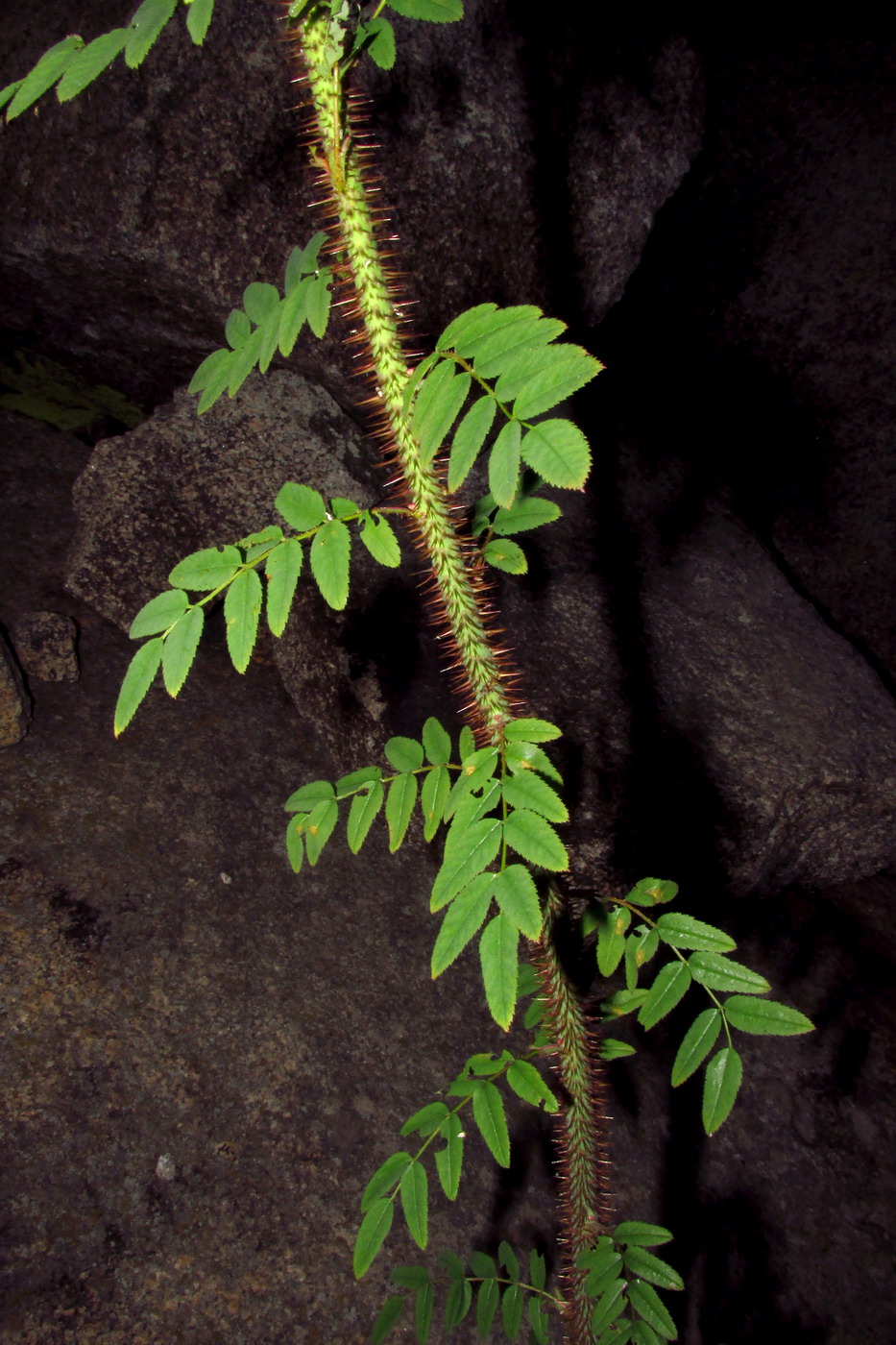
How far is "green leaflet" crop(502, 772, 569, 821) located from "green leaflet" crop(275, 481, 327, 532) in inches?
14.3

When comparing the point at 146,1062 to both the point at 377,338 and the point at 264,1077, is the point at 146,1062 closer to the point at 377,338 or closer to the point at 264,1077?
the point at 264,1077

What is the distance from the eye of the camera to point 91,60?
0.80 metres

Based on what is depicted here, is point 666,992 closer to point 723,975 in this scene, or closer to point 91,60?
point 723,975

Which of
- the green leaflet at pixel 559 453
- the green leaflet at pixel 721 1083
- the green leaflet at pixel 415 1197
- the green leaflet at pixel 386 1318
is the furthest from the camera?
the green leaflet at pixel 386 1318

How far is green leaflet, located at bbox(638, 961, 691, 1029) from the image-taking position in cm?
104

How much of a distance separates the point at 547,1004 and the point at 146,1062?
1.25 metres

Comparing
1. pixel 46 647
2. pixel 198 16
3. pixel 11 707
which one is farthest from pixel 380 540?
pixel 46 647

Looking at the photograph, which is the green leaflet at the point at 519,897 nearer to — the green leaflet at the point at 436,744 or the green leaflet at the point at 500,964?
the green leaflet at the point at 500,964

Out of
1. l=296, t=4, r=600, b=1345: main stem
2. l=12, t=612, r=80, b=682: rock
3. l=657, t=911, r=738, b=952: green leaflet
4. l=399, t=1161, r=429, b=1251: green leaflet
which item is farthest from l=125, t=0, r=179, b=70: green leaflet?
l=12, t=612, r=80, b=682: rock

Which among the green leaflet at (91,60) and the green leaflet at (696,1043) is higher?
the green leaflet at (91,60)

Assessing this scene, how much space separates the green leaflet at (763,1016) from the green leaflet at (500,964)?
365 mm

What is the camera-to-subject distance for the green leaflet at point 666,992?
1043 mm

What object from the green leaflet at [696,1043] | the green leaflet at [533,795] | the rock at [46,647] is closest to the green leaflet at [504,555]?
the green leaflet at [533,795]

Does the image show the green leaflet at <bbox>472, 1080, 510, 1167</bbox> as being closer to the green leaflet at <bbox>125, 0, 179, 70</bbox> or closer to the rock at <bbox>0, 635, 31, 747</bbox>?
the green leaflet at <bbox>125, 0, 179, 70</bbox>
